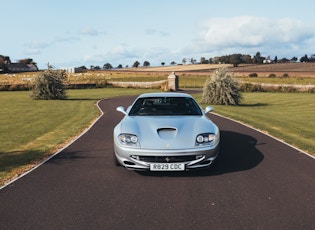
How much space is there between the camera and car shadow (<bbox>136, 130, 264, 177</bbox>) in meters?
6.96

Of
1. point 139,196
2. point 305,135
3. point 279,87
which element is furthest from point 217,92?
point 139,196

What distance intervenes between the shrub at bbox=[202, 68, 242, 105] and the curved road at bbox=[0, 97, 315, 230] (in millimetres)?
17855

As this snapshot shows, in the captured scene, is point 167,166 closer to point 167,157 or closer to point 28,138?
point 167,157

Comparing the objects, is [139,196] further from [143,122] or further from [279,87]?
[279,87]

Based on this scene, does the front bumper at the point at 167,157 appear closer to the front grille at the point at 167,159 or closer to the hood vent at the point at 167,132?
the front grille at the point at 167,159

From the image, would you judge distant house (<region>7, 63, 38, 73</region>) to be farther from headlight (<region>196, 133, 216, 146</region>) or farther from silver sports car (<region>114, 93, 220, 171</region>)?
headlight (<region>196, 133, 216, 146</region>)

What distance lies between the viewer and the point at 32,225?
4.50 metres

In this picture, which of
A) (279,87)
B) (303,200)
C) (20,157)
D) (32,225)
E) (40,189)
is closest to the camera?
(32,225)

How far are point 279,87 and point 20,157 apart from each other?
38.2m

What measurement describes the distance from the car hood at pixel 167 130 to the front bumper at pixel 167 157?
110 millimetres

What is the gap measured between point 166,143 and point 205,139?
2.76ft

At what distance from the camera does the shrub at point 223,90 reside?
26.1 metres

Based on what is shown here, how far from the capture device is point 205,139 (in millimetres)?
Answer: 6777

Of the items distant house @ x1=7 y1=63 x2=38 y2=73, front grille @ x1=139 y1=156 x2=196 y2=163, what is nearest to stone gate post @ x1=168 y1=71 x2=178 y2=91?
front grille @ x1=139 y1=156 x2=196 y2=163
